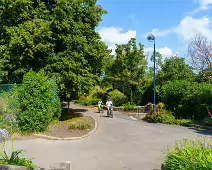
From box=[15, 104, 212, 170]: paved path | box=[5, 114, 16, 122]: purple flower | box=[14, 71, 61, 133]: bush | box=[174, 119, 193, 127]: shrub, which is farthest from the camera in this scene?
box=[174, 119, 193, 127]: shrub

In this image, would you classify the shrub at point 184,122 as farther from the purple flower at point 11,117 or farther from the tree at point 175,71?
the purple flower at point 11,117

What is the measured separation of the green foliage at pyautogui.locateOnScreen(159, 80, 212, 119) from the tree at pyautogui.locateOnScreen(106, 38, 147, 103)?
9.86 m

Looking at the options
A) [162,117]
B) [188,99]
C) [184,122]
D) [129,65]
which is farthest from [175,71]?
[184,122]

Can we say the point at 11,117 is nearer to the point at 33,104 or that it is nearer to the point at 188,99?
the point at 33,104

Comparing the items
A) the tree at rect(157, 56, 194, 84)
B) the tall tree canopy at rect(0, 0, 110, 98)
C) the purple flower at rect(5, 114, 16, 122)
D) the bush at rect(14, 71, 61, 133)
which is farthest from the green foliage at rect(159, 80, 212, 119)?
the purple flower at rect(5, 114, 16, 122)

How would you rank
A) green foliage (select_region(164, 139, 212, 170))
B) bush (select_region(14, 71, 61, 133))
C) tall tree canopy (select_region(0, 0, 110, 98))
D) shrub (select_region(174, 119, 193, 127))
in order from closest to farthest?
green foliage (select_region(164, 139, 212, 170)) < bush (select_region(14, 71, 61, 133)) < tall tree canopy (select_region(0, 0, 110, 98)) < shrub (select_region(174, 119, 193, 127))

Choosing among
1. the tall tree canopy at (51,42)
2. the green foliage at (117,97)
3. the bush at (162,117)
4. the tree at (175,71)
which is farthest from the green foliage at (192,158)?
the green foliage at (117,97)

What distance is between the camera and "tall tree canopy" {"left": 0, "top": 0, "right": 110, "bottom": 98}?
50.4ft

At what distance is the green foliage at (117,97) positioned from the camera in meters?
32.8

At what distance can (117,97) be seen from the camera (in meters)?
34.3

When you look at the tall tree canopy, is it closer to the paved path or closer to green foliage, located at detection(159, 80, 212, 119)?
the paved path

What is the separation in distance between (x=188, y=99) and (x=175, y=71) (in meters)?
8.05

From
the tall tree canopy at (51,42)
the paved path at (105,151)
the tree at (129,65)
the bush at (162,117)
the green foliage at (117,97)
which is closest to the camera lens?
the paved path at (105,151)

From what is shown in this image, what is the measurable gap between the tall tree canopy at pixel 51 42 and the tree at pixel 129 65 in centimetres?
1287
